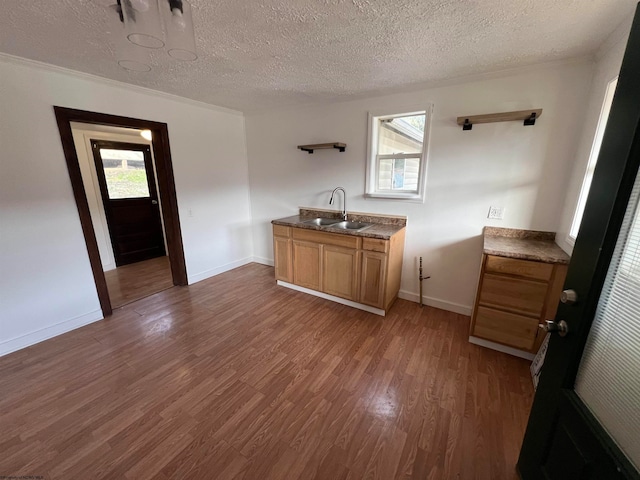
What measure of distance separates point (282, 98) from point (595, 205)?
304 cm

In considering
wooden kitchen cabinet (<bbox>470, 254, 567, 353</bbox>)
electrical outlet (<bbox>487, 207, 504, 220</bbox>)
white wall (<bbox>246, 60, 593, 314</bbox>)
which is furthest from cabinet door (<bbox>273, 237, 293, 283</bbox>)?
electrical outlet (<bbox>487, 207, 504, 220</bbox>)

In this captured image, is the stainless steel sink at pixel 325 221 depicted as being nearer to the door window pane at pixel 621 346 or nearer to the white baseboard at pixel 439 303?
the white baseboard at pixel 439 303

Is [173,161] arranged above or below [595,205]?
above

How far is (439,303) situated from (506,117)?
1.90 meters

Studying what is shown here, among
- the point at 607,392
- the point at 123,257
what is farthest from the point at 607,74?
the point at 123,257

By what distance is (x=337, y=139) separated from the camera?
10.4 feet

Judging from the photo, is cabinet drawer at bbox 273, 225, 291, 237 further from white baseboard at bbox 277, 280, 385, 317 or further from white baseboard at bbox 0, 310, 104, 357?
white baseboard at bbox 0, 310, 104, 357

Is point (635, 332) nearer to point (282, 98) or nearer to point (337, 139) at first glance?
point (337, 139)

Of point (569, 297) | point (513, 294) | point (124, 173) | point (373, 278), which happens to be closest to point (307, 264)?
point (373, 278)

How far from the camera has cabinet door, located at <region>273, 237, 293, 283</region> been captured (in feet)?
10.7

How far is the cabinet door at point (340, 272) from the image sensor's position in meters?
2.78

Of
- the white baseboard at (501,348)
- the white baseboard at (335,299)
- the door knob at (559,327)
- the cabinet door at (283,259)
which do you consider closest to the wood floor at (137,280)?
the cabinet door at (283,259)

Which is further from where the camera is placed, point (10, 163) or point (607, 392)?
point (10, 163)

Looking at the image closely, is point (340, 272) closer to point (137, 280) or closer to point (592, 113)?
point (592, 113)
